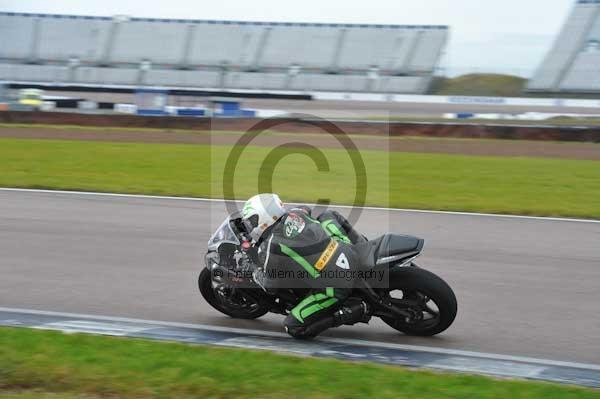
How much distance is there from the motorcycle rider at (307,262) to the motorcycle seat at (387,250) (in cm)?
9

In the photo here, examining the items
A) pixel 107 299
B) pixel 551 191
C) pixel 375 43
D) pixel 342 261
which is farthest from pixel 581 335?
pixel 375 43

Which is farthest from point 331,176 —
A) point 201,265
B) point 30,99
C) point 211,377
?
point 30,99

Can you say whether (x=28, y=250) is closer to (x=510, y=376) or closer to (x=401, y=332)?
(x=401, y=332)

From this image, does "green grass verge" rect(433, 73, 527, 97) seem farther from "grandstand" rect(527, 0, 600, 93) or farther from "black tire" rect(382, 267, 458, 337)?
"black tire" rect(382, 267, 458, 337)

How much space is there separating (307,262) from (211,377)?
1458 millimetres

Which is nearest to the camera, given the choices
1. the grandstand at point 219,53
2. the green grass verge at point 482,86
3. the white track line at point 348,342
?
the white track line at point 348,342

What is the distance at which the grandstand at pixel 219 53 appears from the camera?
2418 inches

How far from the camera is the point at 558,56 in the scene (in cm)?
5691

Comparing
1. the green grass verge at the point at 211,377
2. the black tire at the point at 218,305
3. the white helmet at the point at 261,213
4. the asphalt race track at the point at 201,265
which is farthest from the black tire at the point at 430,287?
the black tire at the point at 218,305

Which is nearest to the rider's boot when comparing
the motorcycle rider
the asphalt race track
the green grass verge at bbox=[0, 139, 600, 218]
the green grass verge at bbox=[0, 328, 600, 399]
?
the motorcycle rider

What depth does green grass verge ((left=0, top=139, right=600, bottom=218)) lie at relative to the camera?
47.2ft

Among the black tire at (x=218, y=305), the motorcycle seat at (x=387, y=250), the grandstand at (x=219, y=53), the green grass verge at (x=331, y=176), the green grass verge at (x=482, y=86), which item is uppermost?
the grandstand at (x=219, y=53)

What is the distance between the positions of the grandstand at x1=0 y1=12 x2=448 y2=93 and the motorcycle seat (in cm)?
5278

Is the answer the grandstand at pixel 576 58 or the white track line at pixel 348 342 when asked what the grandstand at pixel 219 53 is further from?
the white track line at pixel 348 342
